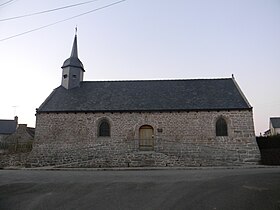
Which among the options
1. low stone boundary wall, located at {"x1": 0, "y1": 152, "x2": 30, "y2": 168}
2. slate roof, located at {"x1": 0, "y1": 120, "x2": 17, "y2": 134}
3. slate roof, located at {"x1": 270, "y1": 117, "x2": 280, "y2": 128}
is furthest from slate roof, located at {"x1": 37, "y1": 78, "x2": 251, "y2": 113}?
slate roof, located at {"x1": 270, "y1": 117, "x2": 280, "y2": 128}

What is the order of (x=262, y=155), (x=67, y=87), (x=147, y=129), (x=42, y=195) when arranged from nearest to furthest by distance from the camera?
1. (x=42, y=195)
2. (x=262, y=155)
3. (x=147, y=129)
4. (x=67, y=87)

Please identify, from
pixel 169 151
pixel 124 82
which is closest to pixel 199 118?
pixel 169 151

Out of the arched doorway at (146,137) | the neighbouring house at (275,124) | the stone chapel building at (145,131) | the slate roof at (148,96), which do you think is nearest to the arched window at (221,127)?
the stone chapel building at (145,131)

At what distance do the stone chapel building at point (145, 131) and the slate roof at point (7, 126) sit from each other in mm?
25828

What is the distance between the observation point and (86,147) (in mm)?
18625

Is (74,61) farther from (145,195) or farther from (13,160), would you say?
(145,195)

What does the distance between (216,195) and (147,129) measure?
491 inches

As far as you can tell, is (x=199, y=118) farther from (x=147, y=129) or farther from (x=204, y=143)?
(x=147, y=129)

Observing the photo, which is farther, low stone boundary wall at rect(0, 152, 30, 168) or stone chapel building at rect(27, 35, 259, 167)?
low stone boundary wall at rect(0, 152, 30, 168)

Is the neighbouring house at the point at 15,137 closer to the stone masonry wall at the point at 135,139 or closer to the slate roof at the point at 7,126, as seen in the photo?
the slate roof at the point at 7,126

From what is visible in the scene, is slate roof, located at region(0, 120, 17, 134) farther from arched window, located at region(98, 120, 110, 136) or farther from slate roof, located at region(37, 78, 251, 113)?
arched window, located at region(98, 120, 110, 136)

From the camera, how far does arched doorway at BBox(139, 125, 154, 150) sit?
18814 mm

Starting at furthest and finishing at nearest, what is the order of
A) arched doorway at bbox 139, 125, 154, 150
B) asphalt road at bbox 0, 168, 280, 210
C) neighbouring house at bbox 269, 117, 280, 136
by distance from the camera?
neighbouring house at bbox 269, 117, 280, 136
arched doorway at bbox 139, 125, 154, 150
asphalt road at bbox 0, 168, 280, 210

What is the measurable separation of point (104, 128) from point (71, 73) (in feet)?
24.0
